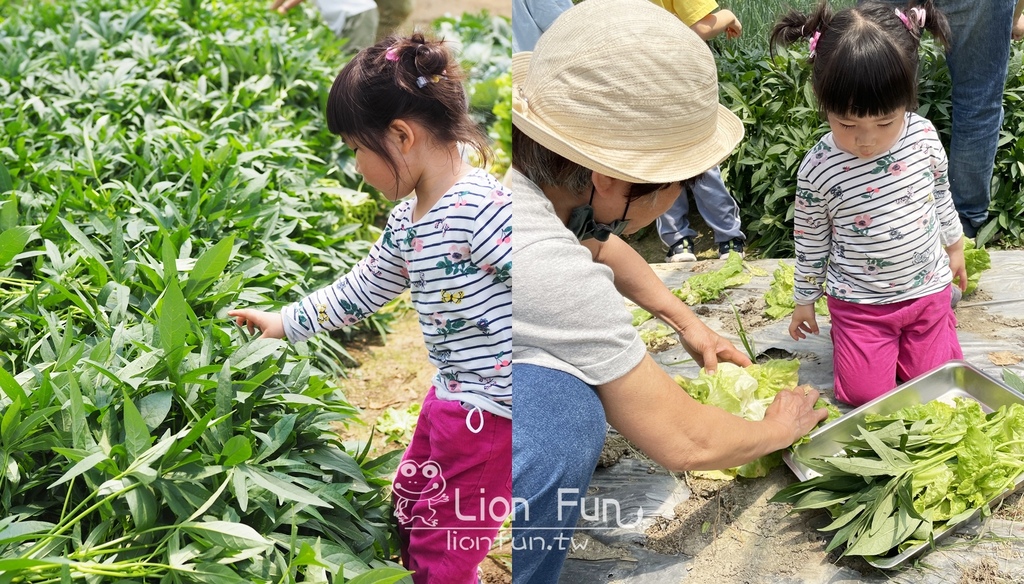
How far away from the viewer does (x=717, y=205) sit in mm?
1136

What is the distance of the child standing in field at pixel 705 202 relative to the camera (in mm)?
984

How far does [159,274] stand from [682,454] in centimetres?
99

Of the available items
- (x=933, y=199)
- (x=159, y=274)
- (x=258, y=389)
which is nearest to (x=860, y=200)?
(x=933, y=199)

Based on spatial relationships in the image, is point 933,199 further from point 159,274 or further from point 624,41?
point 159,274

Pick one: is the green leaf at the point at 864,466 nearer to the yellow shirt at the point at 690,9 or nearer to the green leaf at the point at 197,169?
the yellow shirt at the point at 690,9

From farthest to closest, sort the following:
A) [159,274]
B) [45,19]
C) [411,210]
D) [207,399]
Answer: [45,19] → [159,274] → [207,399] → [411,210]

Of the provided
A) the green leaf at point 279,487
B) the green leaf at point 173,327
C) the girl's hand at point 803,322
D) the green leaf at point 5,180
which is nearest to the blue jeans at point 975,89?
the girl's hand at point 803,322

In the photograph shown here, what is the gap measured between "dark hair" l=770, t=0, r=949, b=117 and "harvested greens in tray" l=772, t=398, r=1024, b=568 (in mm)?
349

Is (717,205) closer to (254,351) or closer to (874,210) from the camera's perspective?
(874,210)

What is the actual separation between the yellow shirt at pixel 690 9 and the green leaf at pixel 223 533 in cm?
74

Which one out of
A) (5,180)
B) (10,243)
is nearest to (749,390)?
(10,243)

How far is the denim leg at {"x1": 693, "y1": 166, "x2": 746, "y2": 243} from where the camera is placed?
Answer: 1.12 metres

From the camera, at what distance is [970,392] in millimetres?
1079

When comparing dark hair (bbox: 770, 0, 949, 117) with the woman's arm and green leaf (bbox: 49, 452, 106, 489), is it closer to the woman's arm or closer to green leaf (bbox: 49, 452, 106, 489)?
the woman's arm
